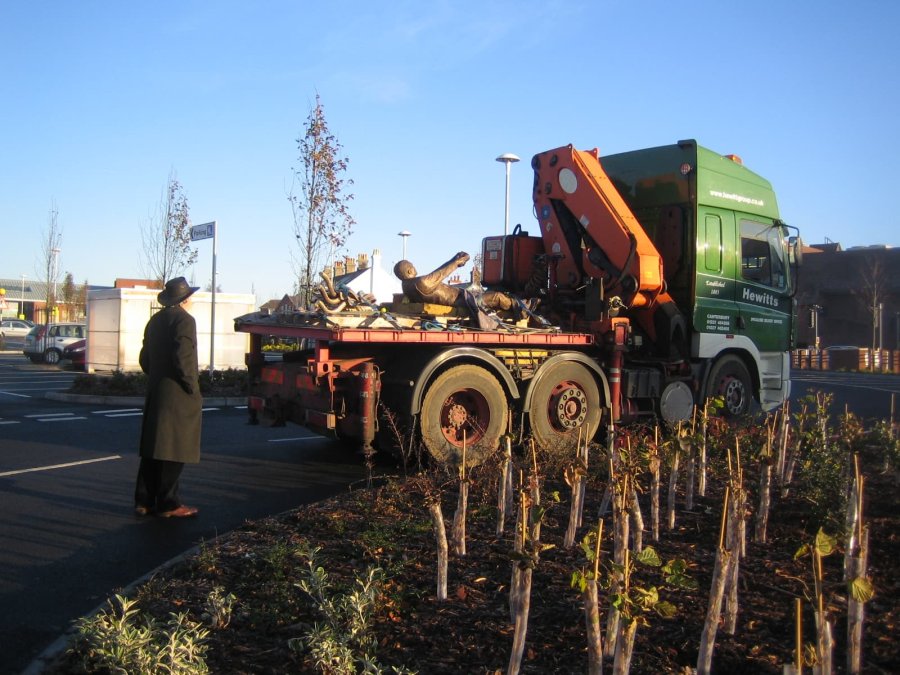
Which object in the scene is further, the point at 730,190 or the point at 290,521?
the point at 730,190

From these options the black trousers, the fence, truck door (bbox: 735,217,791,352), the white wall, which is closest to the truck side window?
truck door (bbox: 735,217,791,352)

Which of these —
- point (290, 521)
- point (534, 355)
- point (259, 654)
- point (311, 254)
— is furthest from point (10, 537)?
point (311, 254)

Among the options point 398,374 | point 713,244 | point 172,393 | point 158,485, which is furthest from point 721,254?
point 158,485

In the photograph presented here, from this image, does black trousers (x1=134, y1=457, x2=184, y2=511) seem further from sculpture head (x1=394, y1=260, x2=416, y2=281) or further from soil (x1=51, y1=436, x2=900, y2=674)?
sculpture head (x1=394, y1=260, x2=416, y2=281)

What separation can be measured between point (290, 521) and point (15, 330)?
5803cm

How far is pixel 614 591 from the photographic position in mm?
2814

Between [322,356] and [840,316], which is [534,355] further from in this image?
[840,316]

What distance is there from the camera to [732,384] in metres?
10.6

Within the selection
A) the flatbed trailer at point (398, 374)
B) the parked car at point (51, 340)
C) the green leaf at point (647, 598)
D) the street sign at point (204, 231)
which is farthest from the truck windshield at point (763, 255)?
the parked car at point (51, 340)

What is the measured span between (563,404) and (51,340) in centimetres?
2619

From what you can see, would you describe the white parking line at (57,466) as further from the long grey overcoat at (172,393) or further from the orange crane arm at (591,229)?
the orange crane arm at (591,229)

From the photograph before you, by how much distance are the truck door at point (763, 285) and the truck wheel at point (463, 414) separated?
171 inches

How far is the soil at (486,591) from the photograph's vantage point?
3.23 m

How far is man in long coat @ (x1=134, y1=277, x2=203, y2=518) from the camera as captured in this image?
615cm
